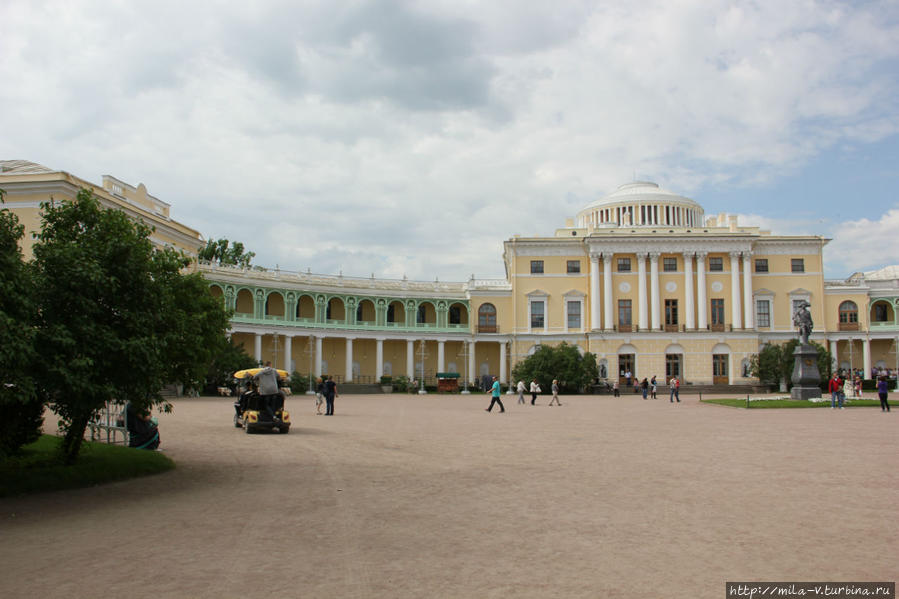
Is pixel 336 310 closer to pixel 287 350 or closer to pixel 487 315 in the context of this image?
pixel 287 350

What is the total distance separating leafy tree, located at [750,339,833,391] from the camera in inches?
2157

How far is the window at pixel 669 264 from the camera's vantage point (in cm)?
6309

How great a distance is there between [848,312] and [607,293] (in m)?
22.5

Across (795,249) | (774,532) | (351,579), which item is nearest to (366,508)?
(351,579)

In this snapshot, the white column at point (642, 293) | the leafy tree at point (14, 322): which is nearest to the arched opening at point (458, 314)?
the white column at point (642, 293)

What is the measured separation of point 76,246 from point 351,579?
7.47 meters

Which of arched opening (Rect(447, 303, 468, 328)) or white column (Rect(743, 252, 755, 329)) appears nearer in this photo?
white column (Rect(743, 252, 755, 329))

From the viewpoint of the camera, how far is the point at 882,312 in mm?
65250

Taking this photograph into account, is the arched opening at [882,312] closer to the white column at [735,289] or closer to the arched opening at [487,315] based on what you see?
the white column at [735,289]

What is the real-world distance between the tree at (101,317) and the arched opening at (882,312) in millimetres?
68992

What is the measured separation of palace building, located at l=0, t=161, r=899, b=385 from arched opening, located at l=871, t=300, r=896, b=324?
0.12 meters

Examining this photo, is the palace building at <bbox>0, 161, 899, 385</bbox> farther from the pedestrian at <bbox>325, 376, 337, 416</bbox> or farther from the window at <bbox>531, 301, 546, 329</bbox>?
the pedestrian at <bbox>325, 376, 337, 416</bbox>

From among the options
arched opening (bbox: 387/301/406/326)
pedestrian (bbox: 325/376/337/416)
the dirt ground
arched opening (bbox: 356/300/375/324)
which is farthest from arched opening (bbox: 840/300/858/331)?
pedestrian (bbox: 325/376/337/416)

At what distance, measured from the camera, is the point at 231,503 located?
9930 millimetres
